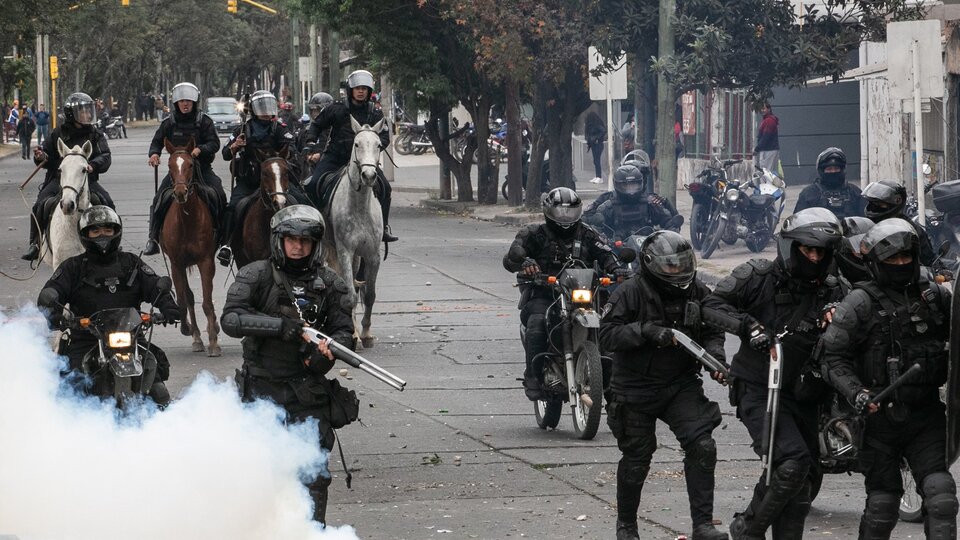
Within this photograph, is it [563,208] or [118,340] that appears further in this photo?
[563,208]

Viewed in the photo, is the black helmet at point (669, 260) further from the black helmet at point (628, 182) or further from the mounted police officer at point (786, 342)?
the black helmet at point (628, 182)

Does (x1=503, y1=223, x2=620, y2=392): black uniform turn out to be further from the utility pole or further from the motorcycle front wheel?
the utility pole

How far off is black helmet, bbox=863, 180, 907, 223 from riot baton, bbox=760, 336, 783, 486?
326 centimetres

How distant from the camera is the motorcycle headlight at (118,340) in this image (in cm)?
930

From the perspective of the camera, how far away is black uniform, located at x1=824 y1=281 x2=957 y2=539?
687 cm

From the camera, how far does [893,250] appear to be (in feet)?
22.7

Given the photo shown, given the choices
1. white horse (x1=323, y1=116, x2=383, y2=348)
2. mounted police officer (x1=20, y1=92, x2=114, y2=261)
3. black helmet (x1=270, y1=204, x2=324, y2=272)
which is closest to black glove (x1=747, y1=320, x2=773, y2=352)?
black helmet (x1=270, y1=204, x2=324, y2=272)

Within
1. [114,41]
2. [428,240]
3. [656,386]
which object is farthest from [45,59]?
[656,386]

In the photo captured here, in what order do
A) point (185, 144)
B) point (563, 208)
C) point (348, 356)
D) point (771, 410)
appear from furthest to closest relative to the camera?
point (185, 144)
point (563, 208)
point (348, 356)
point (771, 410)

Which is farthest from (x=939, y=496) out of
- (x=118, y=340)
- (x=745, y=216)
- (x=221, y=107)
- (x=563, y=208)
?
(x=221, y=107)

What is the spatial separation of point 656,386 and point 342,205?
8191 millimetres

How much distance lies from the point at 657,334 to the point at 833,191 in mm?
8687

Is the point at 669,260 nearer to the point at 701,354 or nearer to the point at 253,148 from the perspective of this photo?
the point at 701,354

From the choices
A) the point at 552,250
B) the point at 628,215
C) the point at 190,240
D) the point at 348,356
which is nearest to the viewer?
the point at 348,356
